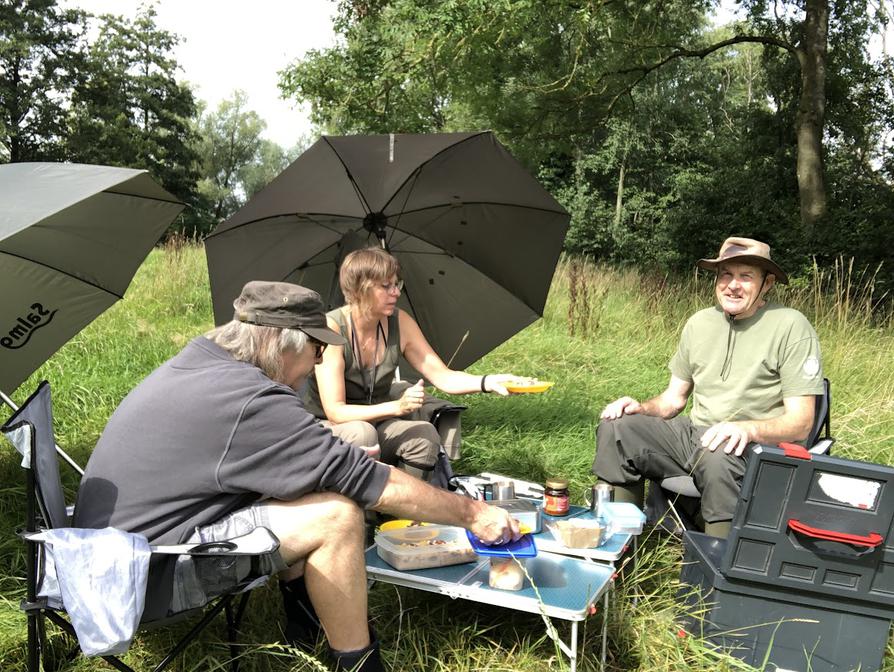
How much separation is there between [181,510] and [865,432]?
4169mm

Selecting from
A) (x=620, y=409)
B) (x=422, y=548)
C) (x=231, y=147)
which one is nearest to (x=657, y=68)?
(x=620, y=409)

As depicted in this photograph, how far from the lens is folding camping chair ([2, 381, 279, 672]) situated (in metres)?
1.86

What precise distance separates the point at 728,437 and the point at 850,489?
80 centimetres

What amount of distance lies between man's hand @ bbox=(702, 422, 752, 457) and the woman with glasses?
88 centimetres

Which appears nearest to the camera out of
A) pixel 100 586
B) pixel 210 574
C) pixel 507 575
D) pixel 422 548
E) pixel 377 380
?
pixel 100 586

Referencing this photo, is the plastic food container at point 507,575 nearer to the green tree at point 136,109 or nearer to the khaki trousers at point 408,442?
the khaki trousers at point 408,442

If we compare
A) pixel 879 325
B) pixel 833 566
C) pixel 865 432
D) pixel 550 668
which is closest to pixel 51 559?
pixel 550 668

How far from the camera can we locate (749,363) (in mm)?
3285

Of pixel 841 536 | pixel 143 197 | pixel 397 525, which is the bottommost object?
pixel 397 525

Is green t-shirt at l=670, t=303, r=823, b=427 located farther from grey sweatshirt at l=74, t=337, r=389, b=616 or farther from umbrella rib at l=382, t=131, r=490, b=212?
grey sweatshirt at l=74, t=337, r=389, b=616

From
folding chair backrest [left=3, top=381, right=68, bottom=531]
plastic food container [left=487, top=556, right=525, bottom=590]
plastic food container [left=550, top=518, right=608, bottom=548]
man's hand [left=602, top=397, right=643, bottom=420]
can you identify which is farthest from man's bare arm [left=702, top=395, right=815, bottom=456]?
folding chair backrest [left=3, top=381, right=68, bottom=531]

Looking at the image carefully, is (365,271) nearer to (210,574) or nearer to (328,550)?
(328,550)

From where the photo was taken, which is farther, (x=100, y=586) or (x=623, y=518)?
(x=623, y=518)

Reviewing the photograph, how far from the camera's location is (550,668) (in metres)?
2.36
